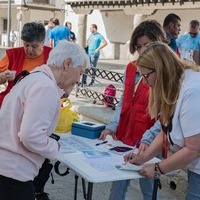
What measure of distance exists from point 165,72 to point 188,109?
0.69ft

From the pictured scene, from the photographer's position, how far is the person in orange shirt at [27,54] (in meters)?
3.16

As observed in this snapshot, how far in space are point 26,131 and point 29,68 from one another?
4.99ft

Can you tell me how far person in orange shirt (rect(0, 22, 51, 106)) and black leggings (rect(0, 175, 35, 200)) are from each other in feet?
4.26

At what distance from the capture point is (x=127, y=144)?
2773mm

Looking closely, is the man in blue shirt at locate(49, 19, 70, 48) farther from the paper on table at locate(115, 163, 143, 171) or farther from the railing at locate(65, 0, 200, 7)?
the paper on table at locate(115, 163, 143, 171)

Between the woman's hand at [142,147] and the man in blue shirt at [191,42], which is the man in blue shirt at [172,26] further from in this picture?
the man in blue shirt at [191,42]

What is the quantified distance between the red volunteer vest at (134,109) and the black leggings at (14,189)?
0.97 metres

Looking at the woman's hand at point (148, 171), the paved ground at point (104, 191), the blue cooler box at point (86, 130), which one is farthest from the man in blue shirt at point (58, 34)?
the woman's hand at point (148, 171)

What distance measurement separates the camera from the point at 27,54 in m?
3.29

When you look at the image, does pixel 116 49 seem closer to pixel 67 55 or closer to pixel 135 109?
pixel 135 109

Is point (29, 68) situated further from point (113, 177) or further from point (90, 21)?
point (90, 21)

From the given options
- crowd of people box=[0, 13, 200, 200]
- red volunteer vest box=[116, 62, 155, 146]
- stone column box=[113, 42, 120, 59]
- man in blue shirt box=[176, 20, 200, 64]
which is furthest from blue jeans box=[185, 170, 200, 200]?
stone column box=[113, 42, 120, 59]

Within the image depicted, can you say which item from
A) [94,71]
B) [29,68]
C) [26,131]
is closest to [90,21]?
[94,71]

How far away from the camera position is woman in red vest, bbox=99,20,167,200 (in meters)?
2.65
